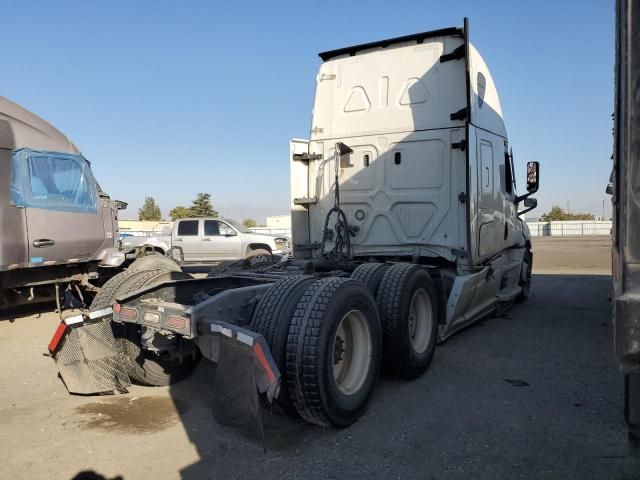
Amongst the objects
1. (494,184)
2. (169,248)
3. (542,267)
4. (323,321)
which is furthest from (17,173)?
(542,267)

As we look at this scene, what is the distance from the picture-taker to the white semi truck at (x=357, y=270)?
12.2 ft

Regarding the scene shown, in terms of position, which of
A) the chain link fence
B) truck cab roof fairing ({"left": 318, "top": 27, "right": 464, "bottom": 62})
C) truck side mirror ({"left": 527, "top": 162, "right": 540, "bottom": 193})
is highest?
truck cab roof fairing ({"left": 318, "top": 27, "right": 464, "bottom": 62})

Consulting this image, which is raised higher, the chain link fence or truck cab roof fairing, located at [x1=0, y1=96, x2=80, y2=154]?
truck cab roof fairing, located at [x1=0, y1=96, x2=80, y2=154]

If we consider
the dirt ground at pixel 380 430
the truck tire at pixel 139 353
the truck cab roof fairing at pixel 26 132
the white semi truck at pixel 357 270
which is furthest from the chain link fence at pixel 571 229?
the truck tire at pixel 139 353

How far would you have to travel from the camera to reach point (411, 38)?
6.78m

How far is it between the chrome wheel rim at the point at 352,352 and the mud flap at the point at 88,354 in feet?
6.69

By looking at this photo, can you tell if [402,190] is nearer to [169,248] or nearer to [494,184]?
[494,184]

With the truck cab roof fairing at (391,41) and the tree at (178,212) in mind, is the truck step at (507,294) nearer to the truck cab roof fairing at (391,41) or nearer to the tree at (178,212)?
the truck cab roof fairing at (391,41)

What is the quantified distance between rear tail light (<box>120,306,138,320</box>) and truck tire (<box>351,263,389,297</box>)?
2128 mm

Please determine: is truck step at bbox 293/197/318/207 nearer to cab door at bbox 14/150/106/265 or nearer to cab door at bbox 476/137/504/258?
cab door at bbox 476/137/504/258

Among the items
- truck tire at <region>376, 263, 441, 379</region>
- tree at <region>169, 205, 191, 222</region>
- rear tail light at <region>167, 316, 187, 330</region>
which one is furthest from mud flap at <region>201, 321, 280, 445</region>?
tree at <region>169, 205, 191, 222</region>

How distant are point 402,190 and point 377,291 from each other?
2190mm

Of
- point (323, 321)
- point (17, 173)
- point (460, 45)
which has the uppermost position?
point (460, 45)

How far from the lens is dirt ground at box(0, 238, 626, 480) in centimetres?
335
